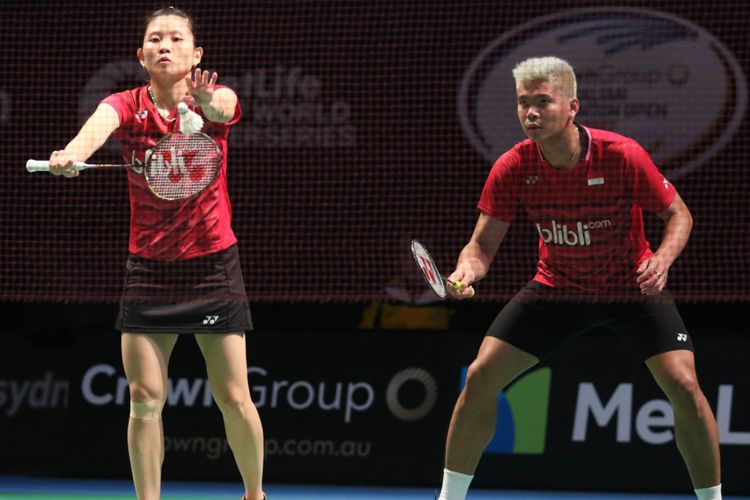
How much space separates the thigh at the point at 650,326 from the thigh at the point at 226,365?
4.05ft

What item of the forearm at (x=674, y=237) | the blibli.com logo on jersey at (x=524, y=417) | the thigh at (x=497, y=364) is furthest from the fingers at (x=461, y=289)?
the blibli.com logo on jersey at (x=524, y=417)

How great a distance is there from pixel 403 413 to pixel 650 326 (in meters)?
2.31

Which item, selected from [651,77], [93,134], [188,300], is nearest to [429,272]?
[188,300]

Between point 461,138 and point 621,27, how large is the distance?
1.10m

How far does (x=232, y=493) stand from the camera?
619 cm

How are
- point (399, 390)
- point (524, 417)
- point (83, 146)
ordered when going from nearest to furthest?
point (83, 146) → point (524, 417) → point (399, 390)

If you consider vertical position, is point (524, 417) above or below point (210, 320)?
below

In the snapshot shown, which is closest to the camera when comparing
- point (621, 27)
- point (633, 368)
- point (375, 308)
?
point (633, 368)

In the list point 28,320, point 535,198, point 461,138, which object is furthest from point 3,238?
point 535,198

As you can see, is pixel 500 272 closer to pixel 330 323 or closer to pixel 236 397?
pixel 330 323

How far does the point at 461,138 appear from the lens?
769 centimetres

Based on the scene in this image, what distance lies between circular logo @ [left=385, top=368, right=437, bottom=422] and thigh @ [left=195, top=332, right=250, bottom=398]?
2129mm

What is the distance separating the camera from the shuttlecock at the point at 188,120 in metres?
4.23

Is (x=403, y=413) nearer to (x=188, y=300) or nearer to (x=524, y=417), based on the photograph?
(x=524, y=417)
